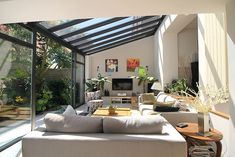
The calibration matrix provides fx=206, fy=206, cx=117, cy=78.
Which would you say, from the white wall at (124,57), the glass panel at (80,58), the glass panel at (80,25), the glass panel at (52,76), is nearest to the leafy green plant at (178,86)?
the white wall at (124,57)

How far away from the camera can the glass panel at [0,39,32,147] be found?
4.17 meters

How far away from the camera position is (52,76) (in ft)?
26.9

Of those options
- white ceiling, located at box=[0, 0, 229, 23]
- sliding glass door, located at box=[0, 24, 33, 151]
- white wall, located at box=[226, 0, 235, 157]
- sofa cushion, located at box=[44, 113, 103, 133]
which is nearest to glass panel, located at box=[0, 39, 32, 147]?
sliding glass door, located at box=[0, 24, 33, 151]

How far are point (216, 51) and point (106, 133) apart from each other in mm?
2567

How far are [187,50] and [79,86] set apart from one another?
5.16 metres

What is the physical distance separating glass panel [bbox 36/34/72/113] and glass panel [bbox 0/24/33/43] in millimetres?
2328

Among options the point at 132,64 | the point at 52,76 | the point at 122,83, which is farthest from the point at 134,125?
the point at 132,64

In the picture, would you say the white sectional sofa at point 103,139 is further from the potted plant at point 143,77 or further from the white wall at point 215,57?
the potted plant at point 143,77

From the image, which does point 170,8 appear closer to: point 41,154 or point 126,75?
point 41,154

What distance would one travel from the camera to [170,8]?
2.92m

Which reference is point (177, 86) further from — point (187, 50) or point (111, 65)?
point (111, 65)

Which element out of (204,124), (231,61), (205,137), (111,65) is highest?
(111,65)

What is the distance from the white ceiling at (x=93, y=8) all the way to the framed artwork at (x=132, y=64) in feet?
25.6

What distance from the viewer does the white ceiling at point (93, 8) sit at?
8.80 ft
